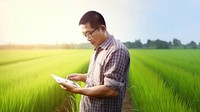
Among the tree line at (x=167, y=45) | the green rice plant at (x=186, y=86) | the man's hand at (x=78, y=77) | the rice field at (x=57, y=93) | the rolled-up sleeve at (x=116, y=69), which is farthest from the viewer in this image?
the tree line at (x=167, y=45)

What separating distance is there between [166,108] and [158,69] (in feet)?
7.37

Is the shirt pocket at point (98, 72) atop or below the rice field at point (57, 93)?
atop

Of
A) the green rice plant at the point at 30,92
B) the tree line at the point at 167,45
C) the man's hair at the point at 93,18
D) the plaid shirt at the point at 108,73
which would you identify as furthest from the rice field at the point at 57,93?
the tree line at the point at 167,45

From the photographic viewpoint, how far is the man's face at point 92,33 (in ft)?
4.73

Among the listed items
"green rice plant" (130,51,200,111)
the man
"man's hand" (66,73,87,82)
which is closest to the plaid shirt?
the man

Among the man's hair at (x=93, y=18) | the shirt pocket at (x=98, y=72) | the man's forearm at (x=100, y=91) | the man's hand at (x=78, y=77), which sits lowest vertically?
the man's forearm at (x=100, y=91)

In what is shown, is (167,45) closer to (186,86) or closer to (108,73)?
(186,86)

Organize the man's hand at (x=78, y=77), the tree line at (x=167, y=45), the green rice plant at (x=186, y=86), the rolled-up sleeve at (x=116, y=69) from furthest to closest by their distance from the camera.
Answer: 1. the tree line at (x=167, y=45)
2. the green rice plant at (x=186, y=86)
3. the man's hand at (x=78, y=77)
4. the rolled-up sleeve at (x=116, y=69)

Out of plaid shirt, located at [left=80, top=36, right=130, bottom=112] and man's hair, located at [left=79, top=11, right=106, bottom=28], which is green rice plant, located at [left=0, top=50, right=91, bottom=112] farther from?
man's hair, located at [left=79, top=11, right=106, bottom=28]

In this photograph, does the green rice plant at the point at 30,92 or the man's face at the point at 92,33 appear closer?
the man's face at the point at 92,33

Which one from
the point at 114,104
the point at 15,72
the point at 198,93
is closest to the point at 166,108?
the point at 198,93

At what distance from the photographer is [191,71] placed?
3.71 metres

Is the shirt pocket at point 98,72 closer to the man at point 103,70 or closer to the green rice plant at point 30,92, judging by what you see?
the man at point 103,70

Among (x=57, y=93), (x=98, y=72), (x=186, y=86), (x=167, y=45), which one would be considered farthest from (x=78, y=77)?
(x=167, y=45)
